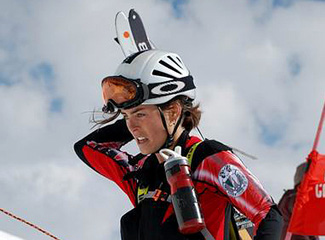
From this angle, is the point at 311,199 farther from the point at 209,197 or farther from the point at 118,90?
the point at 118,90

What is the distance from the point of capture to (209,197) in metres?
3.92

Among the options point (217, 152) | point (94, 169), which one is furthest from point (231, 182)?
point (94, 169)

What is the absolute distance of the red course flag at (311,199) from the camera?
3.44 meters

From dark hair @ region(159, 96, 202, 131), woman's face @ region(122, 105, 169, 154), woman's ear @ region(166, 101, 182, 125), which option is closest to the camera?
woman's face @ region(122, 105, 169, 154)

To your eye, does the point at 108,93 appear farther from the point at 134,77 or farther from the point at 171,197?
the point at 171,197

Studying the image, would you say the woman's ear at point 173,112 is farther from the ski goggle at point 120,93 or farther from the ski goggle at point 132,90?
the ski goggle at point 120,93

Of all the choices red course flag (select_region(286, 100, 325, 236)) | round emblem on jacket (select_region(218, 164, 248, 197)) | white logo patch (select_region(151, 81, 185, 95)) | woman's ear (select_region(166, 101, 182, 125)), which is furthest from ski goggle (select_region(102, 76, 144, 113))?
red course flag (select_region(286, 100, 325, 236))

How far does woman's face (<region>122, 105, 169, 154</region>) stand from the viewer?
4105mm

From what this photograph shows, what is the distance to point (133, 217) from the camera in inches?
161

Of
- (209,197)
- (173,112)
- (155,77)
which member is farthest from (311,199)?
(155,77)

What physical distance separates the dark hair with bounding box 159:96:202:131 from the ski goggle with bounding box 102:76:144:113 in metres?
0.31

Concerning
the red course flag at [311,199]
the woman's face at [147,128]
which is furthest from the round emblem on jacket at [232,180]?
the woman's face at [147,128]

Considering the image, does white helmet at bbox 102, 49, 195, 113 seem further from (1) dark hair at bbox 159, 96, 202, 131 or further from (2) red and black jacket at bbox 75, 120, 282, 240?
(2) red and black jacket at bbox 75, 120, 282, 240

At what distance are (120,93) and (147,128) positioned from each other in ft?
0.95
